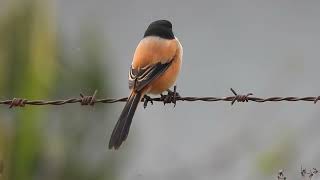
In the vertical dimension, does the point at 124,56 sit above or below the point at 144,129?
above

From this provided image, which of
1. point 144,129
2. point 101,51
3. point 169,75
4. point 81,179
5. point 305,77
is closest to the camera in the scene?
point 169,75

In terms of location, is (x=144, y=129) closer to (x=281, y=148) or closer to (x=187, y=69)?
(x=187, y=69)

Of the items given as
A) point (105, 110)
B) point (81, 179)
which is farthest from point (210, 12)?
point (81, 179)

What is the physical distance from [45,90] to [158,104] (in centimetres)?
168

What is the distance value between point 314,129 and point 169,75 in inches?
31.8

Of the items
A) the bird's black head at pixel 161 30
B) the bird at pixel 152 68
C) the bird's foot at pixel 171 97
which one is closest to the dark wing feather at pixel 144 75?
the bird at pixel 152 68

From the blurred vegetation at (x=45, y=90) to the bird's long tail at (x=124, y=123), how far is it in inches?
27.4

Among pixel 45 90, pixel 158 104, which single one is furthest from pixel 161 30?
pixel 158 104

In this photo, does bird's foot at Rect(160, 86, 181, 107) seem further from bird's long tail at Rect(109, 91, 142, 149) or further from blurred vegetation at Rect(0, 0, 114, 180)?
blurred vegetation at Rect(0, 0, 114, 180)

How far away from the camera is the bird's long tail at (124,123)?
15.4 feet

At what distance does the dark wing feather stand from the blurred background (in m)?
0.66

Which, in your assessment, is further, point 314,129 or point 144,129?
point 144,129

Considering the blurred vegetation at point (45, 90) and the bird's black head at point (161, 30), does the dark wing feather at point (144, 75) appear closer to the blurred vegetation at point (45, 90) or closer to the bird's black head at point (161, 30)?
the bird's black head at point (161, 30)

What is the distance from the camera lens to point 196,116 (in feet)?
23.8
